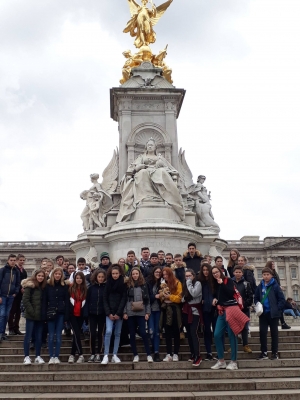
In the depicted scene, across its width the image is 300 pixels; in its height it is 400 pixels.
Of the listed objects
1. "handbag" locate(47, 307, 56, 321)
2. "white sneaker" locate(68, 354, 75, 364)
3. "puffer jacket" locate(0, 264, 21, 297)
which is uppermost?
"puffer jacket" locate(0, 264, 21, 297)

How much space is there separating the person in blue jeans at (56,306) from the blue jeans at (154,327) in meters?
1.83

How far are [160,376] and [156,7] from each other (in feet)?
70.6

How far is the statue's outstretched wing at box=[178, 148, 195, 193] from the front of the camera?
21.8 meters

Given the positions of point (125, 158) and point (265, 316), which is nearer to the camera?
point (265, 316)

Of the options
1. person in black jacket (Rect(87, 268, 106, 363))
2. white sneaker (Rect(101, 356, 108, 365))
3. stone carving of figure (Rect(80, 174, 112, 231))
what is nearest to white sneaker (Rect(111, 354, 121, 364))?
white sneaker (Rect(101, 356, 108, 365))

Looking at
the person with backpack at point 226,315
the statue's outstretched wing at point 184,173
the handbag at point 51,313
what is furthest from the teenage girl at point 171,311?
the statue's outstretched wing at point 184,173

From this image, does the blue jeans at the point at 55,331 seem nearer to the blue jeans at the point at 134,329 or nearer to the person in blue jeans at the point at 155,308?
the blue jeans at the point at 134,329

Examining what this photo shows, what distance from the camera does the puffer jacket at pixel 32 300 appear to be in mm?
9703

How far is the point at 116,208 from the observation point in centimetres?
2053

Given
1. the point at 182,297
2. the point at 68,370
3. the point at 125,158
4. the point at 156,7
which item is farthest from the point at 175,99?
the point at 68,370

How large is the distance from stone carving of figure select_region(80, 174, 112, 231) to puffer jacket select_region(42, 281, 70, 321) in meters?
10.2

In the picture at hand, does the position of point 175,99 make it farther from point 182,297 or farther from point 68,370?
point 68,370

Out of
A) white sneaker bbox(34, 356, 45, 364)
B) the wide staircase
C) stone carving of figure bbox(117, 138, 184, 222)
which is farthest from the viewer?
stone carving of figure bbox(117, 138, 184, 222)

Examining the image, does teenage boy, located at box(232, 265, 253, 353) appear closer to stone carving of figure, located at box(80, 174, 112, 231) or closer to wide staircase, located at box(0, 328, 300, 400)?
wide staircase, located at box(0, 328, 300, 400)
